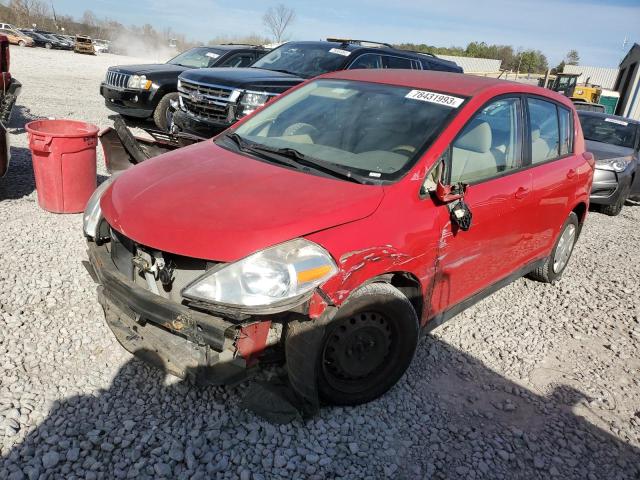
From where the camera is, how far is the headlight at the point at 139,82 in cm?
954

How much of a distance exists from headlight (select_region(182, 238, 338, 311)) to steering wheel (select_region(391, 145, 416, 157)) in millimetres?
1064

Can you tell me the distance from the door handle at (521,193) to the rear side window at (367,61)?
15.4 ft

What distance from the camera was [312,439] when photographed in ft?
8.70

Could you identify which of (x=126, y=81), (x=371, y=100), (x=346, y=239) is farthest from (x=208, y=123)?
(x=346, y=239)

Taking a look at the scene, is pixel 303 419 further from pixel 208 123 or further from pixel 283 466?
pixel 208 123

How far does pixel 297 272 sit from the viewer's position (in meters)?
2.34

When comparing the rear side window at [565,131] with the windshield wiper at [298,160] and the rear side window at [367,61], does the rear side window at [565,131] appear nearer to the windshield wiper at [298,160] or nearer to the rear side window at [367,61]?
the windshield wiper at [298,160]

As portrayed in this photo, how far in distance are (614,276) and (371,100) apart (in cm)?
395

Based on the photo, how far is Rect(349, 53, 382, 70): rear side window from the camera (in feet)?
25.6

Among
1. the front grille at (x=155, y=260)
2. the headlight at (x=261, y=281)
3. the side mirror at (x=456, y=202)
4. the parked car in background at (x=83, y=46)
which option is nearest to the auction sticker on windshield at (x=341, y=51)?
the side mirror at (x=456, y=202)

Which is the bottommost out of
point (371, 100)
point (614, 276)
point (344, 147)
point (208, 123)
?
point (614, 276)

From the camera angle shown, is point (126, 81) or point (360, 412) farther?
point (126, 81)

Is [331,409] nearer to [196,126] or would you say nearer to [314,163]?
[314,163]

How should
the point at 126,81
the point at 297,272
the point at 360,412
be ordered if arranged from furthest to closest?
the point at 126,81
the point at 360,412
the point at 297,272
